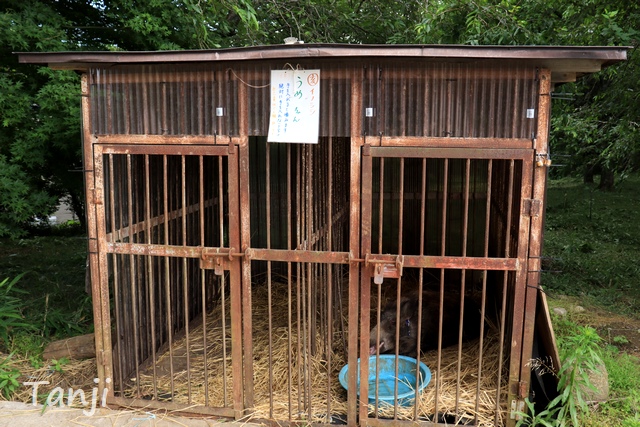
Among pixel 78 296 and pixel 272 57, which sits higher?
pixel 272 57

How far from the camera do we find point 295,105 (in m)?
3.76

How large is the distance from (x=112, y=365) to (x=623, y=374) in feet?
14.6

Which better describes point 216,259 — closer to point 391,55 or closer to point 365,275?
point 365,275

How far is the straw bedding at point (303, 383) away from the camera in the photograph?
13.4 ft

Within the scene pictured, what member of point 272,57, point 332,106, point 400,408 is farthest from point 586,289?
point 272,57

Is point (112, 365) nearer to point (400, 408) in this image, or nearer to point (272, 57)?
point (400, 408)

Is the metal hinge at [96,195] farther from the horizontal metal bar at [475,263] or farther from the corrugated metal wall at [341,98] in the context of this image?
the horizontal metal bar at [475,263]

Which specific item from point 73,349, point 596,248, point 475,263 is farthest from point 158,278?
point 596,248

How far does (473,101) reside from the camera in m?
3.62

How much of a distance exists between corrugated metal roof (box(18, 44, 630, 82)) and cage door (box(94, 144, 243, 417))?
0.66 metres

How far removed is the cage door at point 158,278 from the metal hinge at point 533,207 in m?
2.09

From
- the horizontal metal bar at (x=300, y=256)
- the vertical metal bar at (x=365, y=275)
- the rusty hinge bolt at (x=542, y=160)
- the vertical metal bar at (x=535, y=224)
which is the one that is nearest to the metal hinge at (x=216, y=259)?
the horizontal metal bar at (x=300, y=256)

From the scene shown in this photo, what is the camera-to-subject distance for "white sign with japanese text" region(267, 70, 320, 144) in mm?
3738

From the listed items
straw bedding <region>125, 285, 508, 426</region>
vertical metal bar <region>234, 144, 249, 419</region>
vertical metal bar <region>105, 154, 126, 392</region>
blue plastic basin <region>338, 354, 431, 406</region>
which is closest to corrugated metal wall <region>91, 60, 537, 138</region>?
vertical metal bar <region>234, 144, 249, 419</region>
